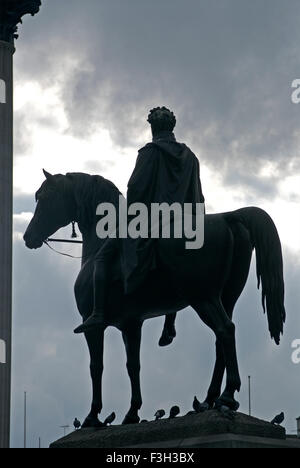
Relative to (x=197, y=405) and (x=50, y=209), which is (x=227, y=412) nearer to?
(x=197, y=405)

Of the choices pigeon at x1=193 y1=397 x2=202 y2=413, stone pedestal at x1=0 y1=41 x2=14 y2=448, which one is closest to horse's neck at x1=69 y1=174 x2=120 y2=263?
pigeon at x1=193 y1=397 x2=202 y2=413

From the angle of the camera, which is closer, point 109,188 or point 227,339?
point 227,339

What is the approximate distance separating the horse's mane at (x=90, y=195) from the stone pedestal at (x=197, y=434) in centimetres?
348

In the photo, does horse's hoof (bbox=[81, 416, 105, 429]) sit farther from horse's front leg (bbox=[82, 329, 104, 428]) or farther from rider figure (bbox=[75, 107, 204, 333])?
rider figure (bbox=[75, 107, 204, 333])

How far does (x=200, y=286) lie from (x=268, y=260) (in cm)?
105

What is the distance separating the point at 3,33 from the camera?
184 feet

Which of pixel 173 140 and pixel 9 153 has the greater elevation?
pixel 9 153

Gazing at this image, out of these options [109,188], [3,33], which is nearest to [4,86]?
[3,33]

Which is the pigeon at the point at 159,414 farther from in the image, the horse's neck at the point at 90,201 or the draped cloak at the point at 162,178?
the horse's neck at the point at 90,201

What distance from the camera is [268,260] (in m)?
17.6

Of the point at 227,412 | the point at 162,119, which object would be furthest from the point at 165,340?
the point at 162,119
